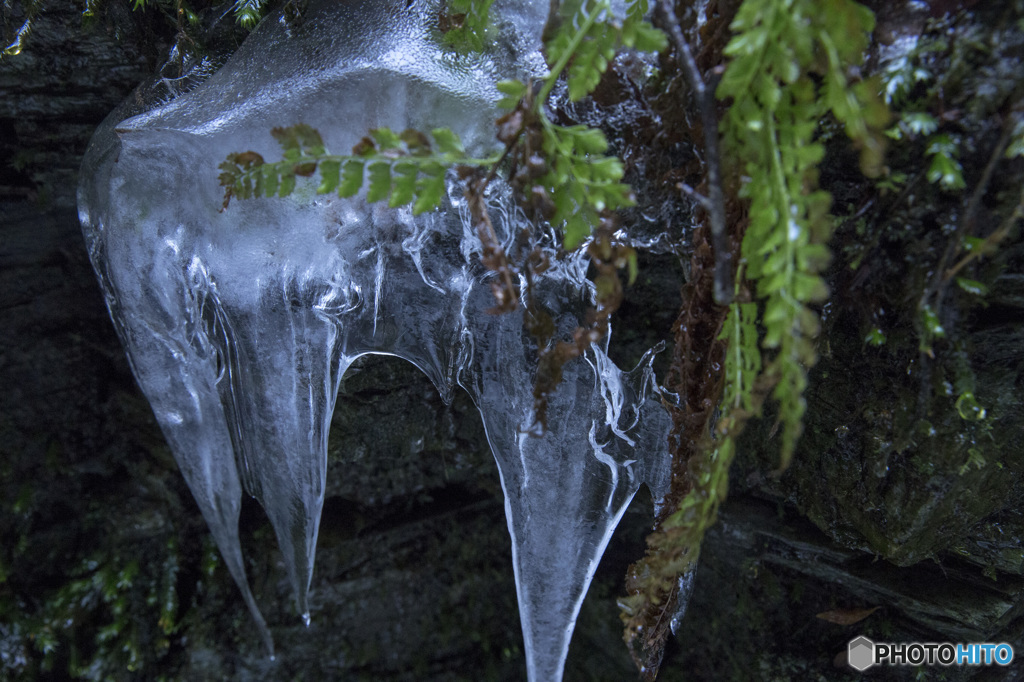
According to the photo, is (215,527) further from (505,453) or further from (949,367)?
(949,367)

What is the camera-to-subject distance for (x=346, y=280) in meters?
1.42

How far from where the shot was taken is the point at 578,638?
2.53 metres

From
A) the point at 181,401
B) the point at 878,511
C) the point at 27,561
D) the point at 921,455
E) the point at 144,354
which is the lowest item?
the point at 27,561

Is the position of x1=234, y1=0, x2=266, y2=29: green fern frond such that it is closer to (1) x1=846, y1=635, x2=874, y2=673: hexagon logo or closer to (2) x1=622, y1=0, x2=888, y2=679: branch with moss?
(2) x1=622, y1=0, x2=888, y2=679: branch with moss

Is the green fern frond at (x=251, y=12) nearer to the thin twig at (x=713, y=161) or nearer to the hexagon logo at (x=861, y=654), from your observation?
the thin twig at (x=713, y=161)

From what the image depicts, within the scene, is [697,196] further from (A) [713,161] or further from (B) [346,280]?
(B) [346,280]

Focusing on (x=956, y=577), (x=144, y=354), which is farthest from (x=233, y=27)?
(x=956, y=577)

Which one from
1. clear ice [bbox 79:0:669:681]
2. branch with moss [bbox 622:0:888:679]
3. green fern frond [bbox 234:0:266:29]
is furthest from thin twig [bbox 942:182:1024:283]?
green fern frond [bbox 234:0:266:29]

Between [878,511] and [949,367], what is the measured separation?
17.8 inches

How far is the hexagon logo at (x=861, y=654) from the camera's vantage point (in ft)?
5.74

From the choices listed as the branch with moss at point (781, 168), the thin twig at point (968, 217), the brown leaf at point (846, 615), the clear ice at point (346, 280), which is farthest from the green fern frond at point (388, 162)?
the brown leaf at point (846, 615)

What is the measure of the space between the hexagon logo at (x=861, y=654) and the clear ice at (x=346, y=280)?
0.91 m

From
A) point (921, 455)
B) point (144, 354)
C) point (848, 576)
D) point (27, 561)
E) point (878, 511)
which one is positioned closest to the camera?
point (921, 455)

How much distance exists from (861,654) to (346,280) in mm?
1843
